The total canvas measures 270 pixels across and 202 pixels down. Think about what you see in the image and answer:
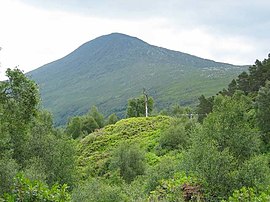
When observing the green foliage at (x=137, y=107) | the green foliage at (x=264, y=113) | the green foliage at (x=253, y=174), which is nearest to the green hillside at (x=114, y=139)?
the green foliage at (x=264, y=113)

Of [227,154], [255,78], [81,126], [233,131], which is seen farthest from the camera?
[81,126]

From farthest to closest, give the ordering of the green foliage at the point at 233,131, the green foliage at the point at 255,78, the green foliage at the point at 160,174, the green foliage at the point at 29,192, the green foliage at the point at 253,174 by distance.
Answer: the green foliage at the point at 255,78, the green foliage at the point at 160,174, the green foliage at the point at 233,131, the green foliage at the point at 253,174, the green foliage at the point at 29,192

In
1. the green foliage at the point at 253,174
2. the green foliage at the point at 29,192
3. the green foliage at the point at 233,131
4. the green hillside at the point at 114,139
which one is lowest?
the green hillside at the point at 114,139

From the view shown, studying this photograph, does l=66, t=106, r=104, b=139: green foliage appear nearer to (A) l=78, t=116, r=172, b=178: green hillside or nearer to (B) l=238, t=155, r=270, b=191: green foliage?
(A) l=78, t=116, r=172, b=178: green hillside

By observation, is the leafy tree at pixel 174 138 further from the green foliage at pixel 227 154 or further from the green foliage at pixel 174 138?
the green foliage at pixel 227 154

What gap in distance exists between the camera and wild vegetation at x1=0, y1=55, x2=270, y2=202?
1672 centimetres

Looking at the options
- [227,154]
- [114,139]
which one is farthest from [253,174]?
[114,139]

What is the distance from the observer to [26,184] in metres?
8.33

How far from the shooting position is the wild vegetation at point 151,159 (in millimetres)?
16719

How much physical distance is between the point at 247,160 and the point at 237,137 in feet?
7.63

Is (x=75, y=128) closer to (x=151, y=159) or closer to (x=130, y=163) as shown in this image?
(x=151, y=159)

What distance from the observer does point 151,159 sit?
190 ft

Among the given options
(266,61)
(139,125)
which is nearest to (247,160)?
(266,61)

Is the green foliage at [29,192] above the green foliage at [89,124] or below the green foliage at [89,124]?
above
